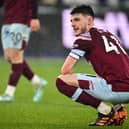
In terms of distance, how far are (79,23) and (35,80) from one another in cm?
293

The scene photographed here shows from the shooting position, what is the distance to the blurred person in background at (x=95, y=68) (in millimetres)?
6969

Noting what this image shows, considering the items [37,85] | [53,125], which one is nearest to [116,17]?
[37,85]

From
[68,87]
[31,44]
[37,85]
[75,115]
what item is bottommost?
[31,44]

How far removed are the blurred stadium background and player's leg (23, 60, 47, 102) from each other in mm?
7070

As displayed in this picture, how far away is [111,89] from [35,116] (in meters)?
1.34

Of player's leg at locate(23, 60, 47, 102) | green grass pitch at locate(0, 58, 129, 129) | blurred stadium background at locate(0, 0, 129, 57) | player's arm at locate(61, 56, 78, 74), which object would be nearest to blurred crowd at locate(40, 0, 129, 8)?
blurred stadium background at locate(0, 0, 129, 57)

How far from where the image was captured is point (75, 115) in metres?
8.22

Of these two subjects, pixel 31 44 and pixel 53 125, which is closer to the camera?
pixel 53 125

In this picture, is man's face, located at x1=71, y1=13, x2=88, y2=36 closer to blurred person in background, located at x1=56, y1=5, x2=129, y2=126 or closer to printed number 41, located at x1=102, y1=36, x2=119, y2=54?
blurred person in background, located at x1=56, y1=5, x2=129, y2=126

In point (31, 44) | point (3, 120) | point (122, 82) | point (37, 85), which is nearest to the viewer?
point (122, 82)

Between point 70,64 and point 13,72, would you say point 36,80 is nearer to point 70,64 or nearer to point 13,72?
point 13,72

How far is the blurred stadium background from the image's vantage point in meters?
17.1

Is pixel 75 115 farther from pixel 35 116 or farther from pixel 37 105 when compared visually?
pixel 37 105

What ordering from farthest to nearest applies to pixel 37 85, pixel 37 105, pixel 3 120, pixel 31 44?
pixel 31 44, pixel 37 85, pixel 37 105, pixel 3 120
